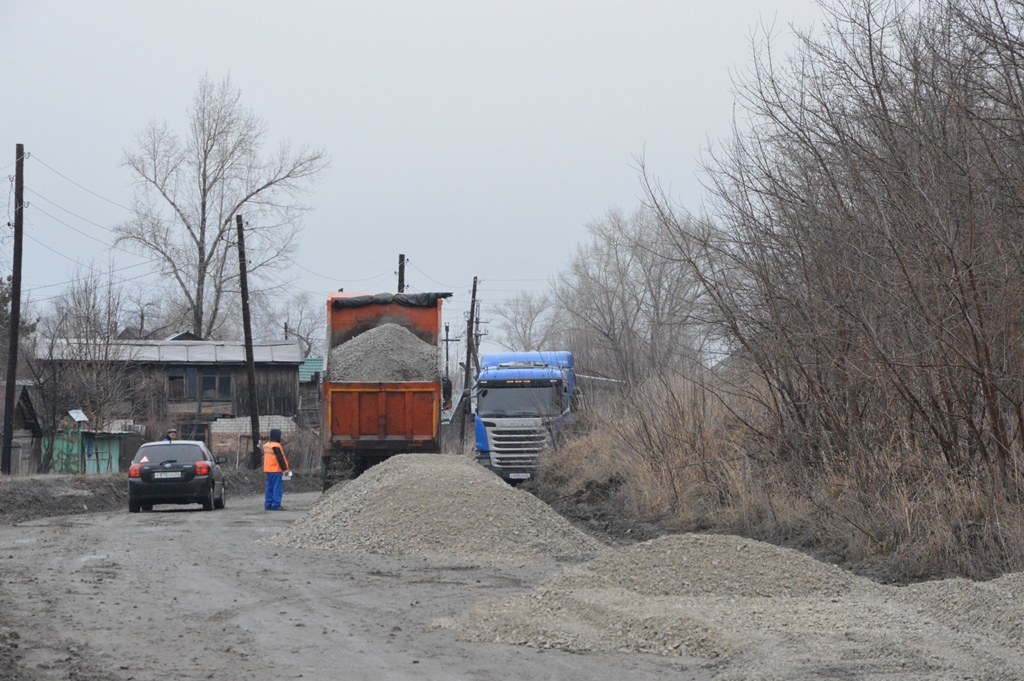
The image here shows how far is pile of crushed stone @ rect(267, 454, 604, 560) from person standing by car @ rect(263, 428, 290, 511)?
609cm

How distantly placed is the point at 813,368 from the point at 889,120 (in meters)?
3.75

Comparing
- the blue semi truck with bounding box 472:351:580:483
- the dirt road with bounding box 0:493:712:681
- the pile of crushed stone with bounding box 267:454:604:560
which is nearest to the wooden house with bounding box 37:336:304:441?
the blue semi truck with bounding box 472:351:580:483

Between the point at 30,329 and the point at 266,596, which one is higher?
the point at 30,329

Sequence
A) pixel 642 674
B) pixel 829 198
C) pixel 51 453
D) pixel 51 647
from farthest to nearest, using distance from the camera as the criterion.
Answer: pixel 51 453 → pixel 829 198 → pixel 51 647 → pixel 642 674

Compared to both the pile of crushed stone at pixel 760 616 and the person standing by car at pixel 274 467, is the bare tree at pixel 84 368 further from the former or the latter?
the pile of crushed stone at pixel 760 616

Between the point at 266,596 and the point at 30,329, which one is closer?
the point at 266,596

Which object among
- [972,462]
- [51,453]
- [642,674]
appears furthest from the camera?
[51,453]

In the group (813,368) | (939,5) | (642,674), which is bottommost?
(642,674)

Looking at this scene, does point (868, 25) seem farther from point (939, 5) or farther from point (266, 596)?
point (266, 596)

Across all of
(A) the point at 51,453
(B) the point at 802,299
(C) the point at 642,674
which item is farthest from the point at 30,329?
(C) the point at 642,674

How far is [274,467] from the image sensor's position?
942 inches

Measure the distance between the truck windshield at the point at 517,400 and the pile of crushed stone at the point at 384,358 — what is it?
5.83 m

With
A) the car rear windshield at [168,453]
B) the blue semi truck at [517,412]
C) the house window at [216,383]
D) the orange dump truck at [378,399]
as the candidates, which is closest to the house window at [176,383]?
the house window at [216,383]

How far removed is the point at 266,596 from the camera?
Result: 10547mm
